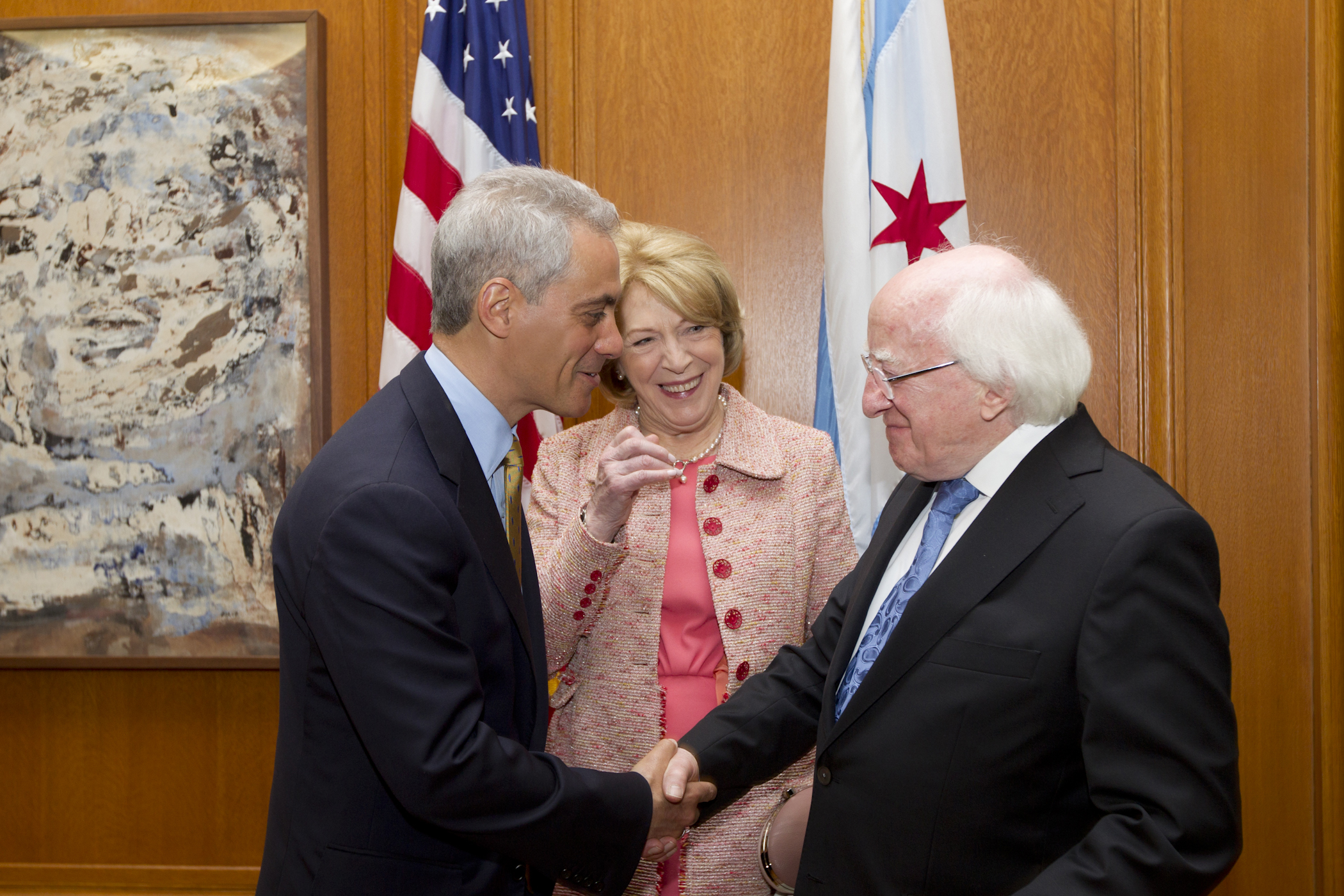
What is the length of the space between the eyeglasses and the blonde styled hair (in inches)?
24.4

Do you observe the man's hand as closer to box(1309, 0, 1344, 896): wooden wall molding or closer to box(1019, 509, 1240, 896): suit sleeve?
box(1019, 509, 1240, 896): suit sleeve

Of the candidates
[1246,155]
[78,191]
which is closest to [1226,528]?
[1246,155]

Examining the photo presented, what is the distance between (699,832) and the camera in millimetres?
2156

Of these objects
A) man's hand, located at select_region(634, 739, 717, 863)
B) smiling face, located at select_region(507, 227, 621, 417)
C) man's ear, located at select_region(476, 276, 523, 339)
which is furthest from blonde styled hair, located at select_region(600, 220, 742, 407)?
man's hand, located at select_region(634, 739, 717, 863)

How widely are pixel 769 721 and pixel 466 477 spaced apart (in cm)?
81

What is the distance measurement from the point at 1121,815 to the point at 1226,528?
224cm

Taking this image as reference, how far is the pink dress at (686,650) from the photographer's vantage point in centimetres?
218

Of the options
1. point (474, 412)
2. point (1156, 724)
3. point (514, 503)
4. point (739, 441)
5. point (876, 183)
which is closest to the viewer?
point (1156, 724)

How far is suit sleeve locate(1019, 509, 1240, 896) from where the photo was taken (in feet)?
4.21

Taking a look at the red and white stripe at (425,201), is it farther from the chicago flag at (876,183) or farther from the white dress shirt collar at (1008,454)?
the white dress shirt collar at (1008,454)

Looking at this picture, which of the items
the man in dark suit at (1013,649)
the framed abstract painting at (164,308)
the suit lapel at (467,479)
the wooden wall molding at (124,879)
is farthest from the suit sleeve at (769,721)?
the wooden wall molding at (124,879)

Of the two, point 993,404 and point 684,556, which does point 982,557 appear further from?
point 684,556

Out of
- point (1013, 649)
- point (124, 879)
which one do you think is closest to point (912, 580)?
point (1013, 649)

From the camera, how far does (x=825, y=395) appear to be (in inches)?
121
